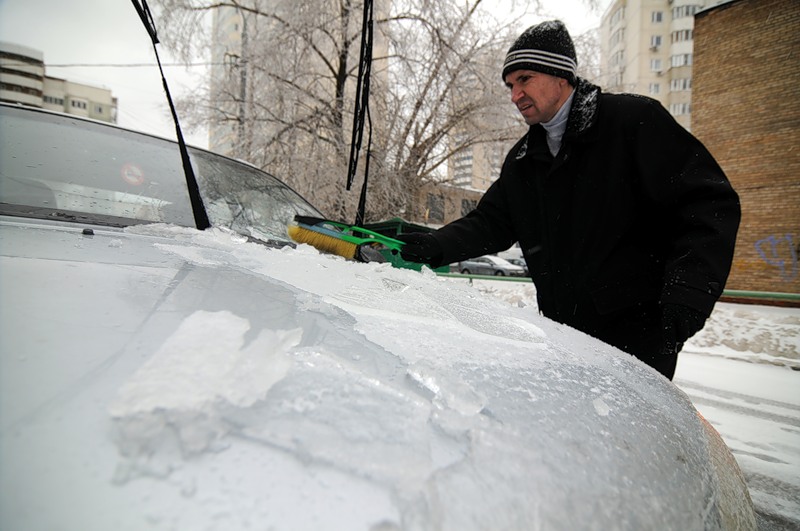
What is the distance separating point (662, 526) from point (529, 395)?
22 cm

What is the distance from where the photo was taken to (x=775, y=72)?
9031 mm

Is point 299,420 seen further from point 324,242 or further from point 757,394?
point 757,394

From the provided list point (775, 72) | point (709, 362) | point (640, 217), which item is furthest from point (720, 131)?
point (640, 217)

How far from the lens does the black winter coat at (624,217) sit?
4.50ft

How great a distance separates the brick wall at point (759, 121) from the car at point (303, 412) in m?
11.1

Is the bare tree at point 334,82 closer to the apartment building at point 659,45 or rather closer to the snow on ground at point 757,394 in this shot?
the snow on ground at point 757,394

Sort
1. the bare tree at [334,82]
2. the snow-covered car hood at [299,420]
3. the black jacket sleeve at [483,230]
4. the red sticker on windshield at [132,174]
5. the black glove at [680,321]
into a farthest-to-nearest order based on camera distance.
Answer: the bare tree at [334,82] < the black jacket sleeve at [483,230] < the red sticker on windshield at [132,174] < the black glove at [680,321] < the snow-covered car hood at [299,420]

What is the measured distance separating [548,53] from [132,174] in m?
1.80

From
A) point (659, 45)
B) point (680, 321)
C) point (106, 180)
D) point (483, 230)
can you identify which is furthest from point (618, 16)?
point (106, 180)

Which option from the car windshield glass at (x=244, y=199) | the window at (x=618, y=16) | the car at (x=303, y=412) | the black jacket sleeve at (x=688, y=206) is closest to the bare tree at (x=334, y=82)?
the car windshield glass at (x=244, y=199)

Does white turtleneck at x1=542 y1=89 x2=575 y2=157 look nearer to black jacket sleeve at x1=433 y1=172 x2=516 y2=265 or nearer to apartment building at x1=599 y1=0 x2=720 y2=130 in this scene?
black jacket sleeve at x1=433 y1=172 x2=516 y2=265

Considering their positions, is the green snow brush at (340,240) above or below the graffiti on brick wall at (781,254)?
below

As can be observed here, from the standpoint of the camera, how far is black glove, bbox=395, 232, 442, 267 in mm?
1911

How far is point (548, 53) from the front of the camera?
5.73 feet
